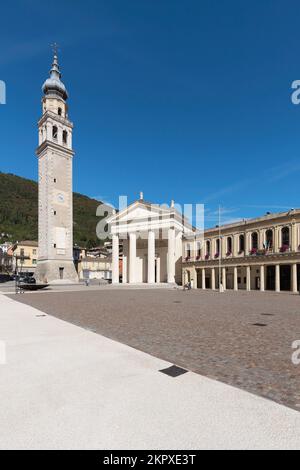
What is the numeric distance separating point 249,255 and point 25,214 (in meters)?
108

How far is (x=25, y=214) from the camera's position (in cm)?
12425

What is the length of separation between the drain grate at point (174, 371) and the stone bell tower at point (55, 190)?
53873 mm

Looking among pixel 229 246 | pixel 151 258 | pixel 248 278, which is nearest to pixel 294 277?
pixel 248 278

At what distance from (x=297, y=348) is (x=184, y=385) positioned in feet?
14.7

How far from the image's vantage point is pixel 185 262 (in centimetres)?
5559

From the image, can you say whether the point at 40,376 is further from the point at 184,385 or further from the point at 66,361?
the point at 184,385

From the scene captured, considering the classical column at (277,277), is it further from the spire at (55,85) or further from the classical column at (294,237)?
the spire at (55,85)

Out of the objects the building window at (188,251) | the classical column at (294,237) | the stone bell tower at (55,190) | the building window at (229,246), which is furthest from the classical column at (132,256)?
the classical column at (294,237)

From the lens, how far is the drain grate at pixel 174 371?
220 inches

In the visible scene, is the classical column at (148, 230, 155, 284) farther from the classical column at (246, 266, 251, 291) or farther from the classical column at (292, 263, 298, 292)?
the classical column at (292, 263, 298, 292)

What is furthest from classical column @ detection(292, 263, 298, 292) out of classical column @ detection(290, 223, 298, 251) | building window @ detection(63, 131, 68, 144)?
Answer: building window @ detection(63, 131, 68, 144)

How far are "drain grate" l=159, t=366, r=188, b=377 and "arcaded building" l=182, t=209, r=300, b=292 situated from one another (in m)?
36.4

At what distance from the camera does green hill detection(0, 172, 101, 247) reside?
384 feet

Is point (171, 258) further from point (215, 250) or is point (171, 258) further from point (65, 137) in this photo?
point (65, 137)
